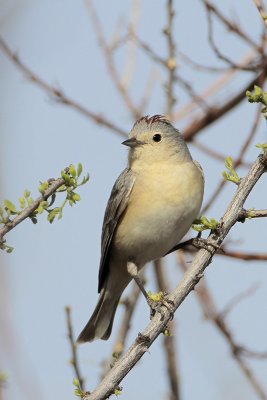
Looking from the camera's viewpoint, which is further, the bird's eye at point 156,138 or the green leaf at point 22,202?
the bird's eye at point 156,138

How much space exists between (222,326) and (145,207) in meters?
1.11

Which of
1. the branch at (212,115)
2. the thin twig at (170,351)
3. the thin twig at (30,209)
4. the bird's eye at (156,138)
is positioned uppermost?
the branch at (212,115)

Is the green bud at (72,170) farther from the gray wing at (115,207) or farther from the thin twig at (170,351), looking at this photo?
the thin twig at (170,351)

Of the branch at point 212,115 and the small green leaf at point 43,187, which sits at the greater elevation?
the branch at point 212,115

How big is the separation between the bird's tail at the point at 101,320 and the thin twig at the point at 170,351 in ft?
1.34

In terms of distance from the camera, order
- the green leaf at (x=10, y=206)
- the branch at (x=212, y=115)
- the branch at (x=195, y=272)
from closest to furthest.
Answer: the green leaf at (x=10, y=206) < the branch at (x=195, y=272) < the branch at (x=212, y=115)

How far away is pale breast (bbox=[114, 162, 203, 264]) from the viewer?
5.25m

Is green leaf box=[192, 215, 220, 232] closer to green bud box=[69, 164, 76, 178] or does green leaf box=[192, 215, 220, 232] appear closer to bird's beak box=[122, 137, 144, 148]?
green bud box=[69, 164, 76, 178]

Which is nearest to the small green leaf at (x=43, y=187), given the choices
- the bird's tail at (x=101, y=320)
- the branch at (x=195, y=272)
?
the branch at (x=195, y=272)

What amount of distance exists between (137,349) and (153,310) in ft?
3.33

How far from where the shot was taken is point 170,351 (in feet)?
19.2

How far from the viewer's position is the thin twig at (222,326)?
4988 mm

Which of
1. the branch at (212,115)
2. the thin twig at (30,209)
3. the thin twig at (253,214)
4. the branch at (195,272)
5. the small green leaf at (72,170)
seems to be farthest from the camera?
the branch at (212,115)

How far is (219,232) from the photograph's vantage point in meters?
3.88
